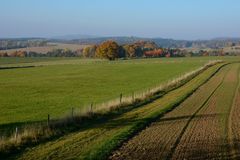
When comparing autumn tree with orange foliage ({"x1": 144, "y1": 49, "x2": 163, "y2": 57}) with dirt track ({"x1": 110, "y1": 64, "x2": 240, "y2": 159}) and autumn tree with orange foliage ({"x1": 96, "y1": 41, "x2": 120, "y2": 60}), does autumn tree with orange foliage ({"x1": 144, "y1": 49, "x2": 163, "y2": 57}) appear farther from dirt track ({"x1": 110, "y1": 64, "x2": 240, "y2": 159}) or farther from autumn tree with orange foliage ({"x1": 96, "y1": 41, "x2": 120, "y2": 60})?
dirt track ({"x1": 110, "y1": 64, "x2": 240, "y2": 159})

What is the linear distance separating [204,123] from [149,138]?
5.34 m

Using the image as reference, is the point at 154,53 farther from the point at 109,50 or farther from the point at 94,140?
the point at 94,140

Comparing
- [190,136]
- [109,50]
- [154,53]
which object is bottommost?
[154,53]

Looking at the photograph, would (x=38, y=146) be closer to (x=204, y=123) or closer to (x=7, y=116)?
(x=204, y=123)

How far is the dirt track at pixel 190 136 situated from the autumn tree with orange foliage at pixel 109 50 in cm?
12355

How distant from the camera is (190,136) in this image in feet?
64.1

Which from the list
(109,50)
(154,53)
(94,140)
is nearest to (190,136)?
(94,140)

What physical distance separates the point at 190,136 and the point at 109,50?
137m

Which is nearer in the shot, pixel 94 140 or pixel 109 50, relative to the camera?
pixel 94 140

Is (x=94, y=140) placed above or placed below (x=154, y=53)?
above

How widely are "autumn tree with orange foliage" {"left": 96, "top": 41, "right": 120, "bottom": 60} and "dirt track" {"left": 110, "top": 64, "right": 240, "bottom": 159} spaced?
124 m

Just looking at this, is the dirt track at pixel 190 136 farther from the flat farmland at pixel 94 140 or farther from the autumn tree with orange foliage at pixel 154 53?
the autumn tree with orange foliage at pixel 154 53

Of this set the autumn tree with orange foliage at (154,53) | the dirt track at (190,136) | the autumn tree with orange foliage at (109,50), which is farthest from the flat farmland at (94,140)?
the autumn tree with orange foliage at (154,53)

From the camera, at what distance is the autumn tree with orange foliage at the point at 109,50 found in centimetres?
15375
